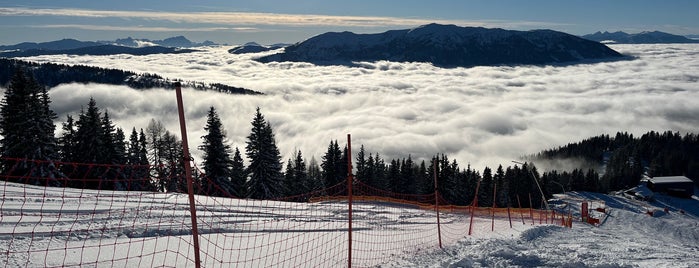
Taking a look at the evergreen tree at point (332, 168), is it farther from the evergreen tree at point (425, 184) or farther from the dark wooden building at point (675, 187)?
the dark wooden building at point (675, 187)

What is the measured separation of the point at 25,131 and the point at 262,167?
1600 centimetres

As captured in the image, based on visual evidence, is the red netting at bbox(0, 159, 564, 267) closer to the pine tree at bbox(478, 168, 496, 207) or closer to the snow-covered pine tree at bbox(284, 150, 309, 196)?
the snow-covered pine tree at bbox(284, 150, 309, 196)

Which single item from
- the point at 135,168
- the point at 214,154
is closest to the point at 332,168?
the point at 214,154

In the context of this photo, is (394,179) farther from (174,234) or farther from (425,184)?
(174,234)

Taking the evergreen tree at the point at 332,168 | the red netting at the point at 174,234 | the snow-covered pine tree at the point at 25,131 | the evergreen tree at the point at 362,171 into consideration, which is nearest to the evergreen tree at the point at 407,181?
the evergreen tree at the point at 362,171

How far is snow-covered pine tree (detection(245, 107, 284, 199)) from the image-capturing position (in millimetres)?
36812

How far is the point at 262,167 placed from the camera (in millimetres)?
36812

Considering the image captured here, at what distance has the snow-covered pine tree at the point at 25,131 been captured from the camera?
1157 inches

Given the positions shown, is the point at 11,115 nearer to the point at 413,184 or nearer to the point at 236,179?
the point at 236,179

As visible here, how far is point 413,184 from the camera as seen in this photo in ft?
220

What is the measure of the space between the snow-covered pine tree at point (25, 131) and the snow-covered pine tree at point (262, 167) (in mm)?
13391

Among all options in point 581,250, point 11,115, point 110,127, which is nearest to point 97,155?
point 110,127

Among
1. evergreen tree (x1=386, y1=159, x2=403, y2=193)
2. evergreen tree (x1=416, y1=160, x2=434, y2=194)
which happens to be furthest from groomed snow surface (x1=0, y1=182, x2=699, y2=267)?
evergreen tree (x1=386, y1=159, x2=403, y2=193)

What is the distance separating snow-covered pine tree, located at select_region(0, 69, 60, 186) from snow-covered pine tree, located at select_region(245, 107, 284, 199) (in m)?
13.4
